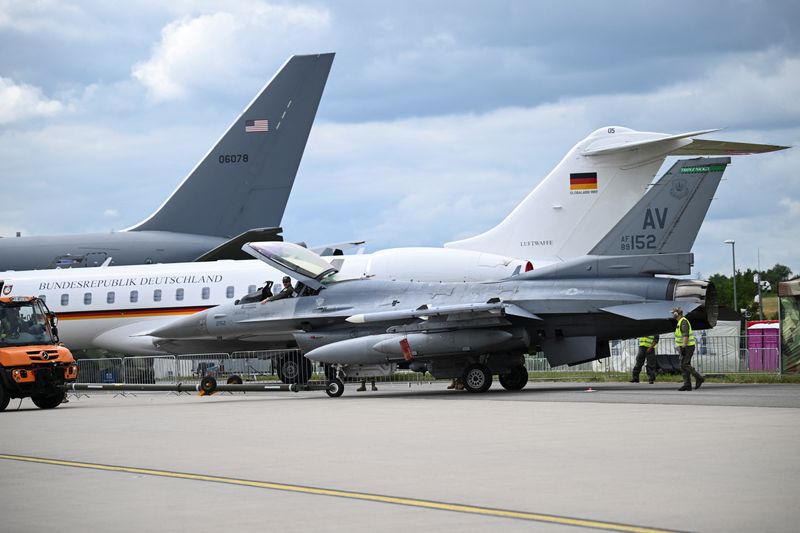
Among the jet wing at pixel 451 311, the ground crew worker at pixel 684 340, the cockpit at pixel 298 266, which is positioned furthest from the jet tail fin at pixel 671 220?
the cockpit at pixel 298 266

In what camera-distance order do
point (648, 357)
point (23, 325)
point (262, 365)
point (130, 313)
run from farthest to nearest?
point (130, 313) < point (648, 357) < point (262, 365) < point (23, 325)

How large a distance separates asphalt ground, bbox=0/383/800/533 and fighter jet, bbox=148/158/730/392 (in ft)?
10.8

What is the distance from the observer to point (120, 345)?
91.7 ft

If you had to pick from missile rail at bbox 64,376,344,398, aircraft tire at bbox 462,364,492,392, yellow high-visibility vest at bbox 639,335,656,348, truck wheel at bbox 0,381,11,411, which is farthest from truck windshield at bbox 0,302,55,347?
yellow high-visibility vest at bbox 639,335,656,348

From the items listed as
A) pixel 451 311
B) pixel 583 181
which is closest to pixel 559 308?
pixel 451 311

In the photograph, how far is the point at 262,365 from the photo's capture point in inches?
925

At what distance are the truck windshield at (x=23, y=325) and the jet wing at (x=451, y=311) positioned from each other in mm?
6145

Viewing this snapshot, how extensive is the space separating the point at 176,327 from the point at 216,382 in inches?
59.6

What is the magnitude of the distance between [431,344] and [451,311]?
0.84 metres

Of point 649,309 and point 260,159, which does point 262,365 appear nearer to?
point 649,309

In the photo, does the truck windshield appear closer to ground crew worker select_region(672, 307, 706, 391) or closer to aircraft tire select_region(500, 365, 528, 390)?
aircraft tire select_region(500, 365, 528, 390)

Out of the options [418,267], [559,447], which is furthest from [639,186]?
[559,447]

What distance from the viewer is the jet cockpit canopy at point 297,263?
22000mm

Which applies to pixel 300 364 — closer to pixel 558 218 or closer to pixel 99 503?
pixel 558 218
